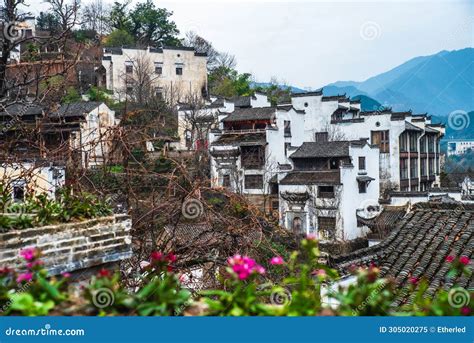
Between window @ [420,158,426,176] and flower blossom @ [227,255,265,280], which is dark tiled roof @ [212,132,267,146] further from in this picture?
flower blossom @ [227,255,265,280]

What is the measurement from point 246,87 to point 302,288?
3463cm

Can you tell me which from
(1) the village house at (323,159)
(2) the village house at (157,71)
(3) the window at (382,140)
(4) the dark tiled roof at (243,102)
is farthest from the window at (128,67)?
(3) the window at (382,140)

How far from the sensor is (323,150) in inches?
896

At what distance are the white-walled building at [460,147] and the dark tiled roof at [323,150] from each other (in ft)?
54.2

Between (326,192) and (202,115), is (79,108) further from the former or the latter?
(326,192)

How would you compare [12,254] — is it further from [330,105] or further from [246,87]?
[246,87]

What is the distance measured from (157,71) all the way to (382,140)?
17.0 meters

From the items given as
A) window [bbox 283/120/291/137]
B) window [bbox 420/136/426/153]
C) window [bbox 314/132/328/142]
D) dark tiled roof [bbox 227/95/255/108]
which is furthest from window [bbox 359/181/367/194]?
dark tiled roof [bbox 227/95/255/108]

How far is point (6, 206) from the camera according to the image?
388 centimetres

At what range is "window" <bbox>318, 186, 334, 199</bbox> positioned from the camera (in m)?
21.7

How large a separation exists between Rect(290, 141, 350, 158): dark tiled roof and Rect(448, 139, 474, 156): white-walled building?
16.5m

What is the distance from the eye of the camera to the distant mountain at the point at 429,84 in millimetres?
33094

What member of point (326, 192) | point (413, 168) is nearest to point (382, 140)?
point (413, 168)

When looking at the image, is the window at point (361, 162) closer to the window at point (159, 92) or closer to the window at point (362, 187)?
the window at point (362, 187)
